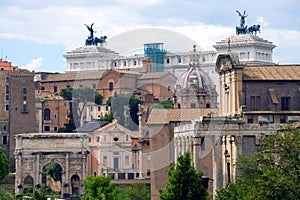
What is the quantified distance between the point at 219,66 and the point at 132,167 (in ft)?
130

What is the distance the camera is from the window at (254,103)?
8988 centimetres

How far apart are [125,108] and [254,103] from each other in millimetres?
63243

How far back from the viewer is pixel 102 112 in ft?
534

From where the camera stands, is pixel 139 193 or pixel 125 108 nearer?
pixel 139 193

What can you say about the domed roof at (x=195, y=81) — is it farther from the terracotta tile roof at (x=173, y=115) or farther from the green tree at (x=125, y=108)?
the terracotta tile roof at (x=173, y=115)

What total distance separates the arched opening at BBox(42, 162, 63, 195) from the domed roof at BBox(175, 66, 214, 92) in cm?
1764

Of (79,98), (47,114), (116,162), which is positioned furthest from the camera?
(79,98)

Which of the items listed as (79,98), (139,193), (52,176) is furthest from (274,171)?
(79,98)

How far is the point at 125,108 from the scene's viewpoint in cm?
15212

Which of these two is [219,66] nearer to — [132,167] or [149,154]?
[149,154]

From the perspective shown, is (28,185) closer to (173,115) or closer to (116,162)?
(116,162)

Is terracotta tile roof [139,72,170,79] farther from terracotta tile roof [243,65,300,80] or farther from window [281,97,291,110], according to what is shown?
window [281,97,291,110]

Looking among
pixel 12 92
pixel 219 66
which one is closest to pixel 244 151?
pixel 219 66

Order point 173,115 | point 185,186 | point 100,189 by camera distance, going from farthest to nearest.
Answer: point 173,115, point 100,189, point 185,186
